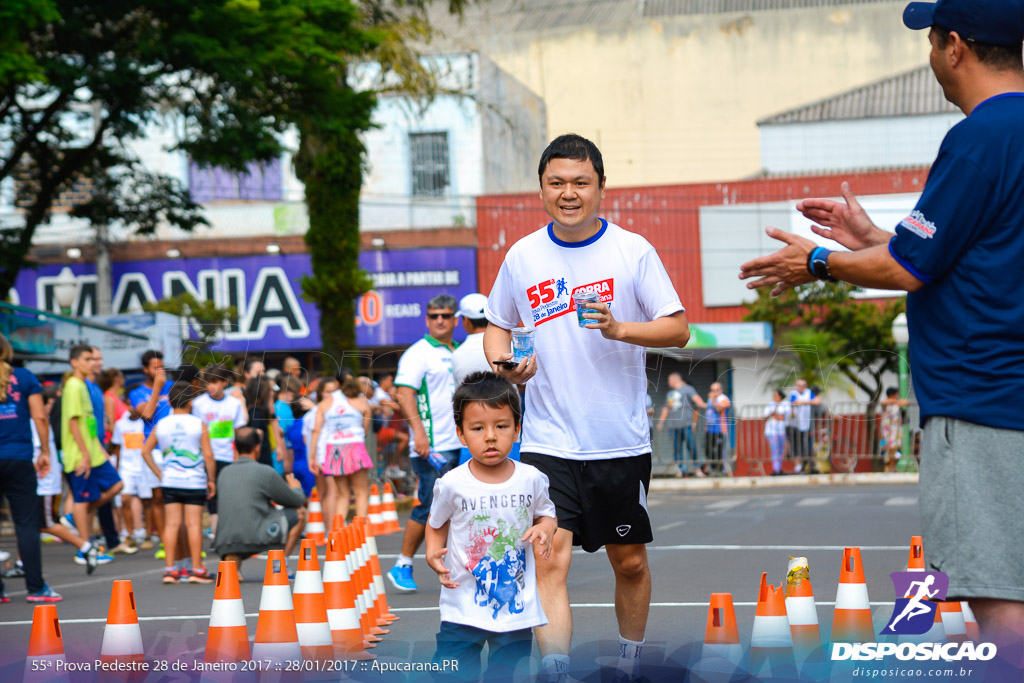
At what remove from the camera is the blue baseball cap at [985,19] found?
3.76 m

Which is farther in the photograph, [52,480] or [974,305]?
[52,480]

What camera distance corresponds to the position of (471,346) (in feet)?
29.0

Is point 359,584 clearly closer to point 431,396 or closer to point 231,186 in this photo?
point 431,396

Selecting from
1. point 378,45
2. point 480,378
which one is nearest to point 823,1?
point 378,45

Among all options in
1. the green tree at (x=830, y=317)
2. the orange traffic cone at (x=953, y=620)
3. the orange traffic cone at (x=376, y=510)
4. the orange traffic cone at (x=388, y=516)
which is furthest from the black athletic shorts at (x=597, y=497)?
the green tree at (x=830, y=317)

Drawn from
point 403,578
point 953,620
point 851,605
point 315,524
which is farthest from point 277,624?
point 315,524

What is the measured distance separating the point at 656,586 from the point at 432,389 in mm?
2302

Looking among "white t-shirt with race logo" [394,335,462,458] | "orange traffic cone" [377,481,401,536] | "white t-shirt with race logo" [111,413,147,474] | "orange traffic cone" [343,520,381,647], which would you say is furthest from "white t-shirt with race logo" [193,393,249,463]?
"orange traffic cone" [343,520,381,647]

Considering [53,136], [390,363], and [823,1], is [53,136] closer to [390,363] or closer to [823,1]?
[390,363]

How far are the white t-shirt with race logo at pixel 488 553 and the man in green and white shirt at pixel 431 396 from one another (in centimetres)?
513

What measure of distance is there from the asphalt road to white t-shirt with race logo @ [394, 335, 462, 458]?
122 centimetres

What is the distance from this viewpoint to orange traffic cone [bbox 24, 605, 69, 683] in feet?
17.1

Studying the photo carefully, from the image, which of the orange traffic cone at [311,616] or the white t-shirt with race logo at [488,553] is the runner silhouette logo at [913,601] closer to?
the white t-shirt with race logo at [488,553]

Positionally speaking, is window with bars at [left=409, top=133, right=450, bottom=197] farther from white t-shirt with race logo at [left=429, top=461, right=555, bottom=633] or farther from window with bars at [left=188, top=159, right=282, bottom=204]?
white t-shirt with race logo at [left=429, top=461, right=555, bottom=633]
